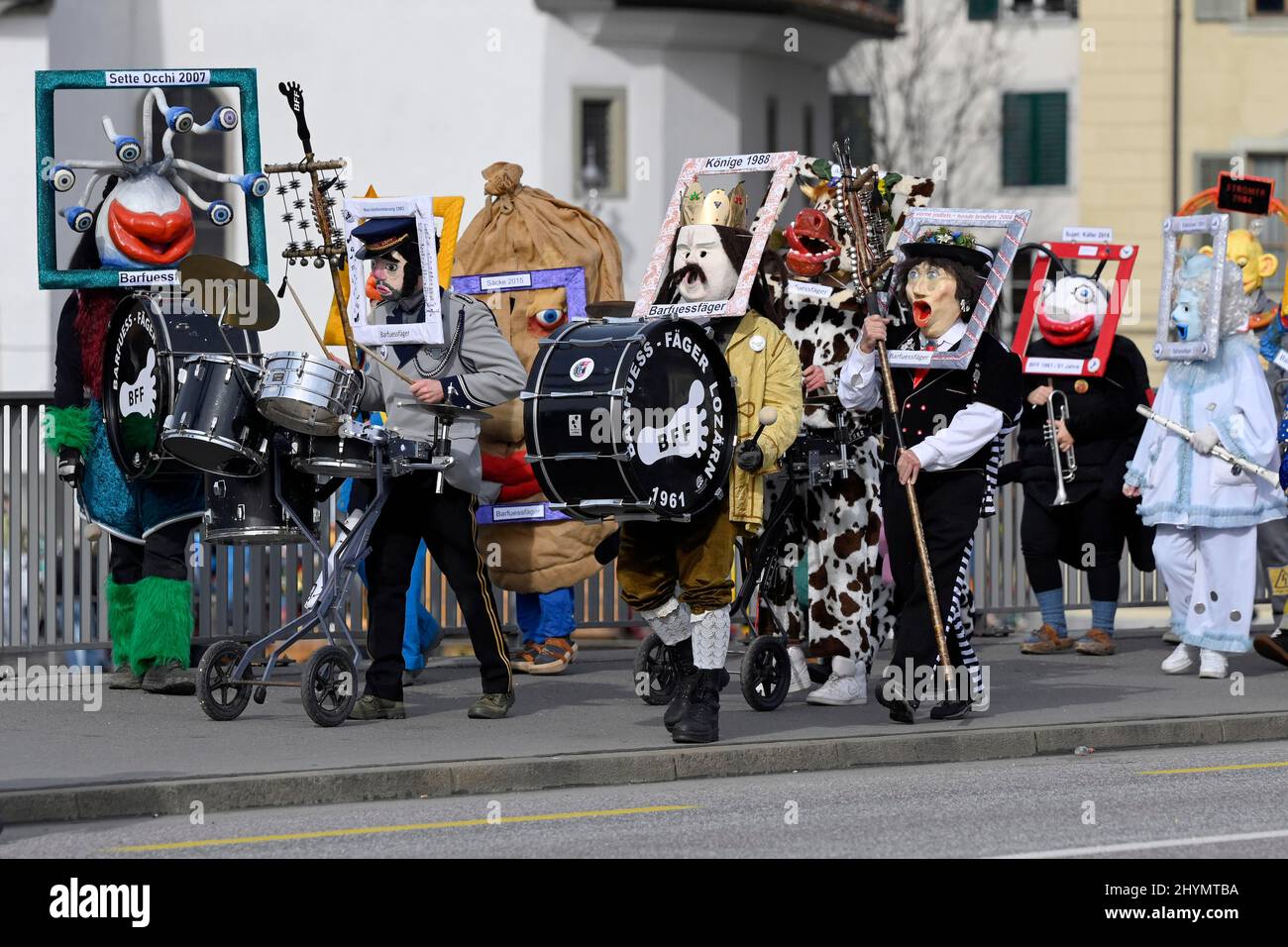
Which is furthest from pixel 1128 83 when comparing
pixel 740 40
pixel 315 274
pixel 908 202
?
pixel 908 202

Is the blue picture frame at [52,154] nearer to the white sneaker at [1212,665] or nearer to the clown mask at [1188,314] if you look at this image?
the clown mask at [1188,314]

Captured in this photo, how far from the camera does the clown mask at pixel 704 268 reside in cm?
1102

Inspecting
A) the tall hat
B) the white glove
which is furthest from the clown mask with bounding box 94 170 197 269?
the white glove

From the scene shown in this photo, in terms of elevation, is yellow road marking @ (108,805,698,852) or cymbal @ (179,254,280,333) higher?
cymbal @ (179,254,280,333)

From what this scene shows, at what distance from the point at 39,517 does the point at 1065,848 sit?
7283mm

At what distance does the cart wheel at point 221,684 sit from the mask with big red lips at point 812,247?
3.23m

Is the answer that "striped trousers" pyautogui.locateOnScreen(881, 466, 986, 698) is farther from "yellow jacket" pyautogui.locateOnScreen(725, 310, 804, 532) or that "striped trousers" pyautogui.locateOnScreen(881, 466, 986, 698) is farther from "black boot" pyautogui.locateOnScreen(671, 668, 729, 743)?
"black boot" pyautogui.locateOnScreen(671, 668, 729, 743)

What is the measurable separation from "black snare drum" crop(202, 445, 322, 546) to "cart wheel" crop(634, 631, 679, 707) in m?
1.68

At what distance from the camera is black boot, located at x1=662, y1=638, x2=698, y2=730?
10.9 meters

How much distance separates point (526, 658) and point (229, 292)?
255 centimetres

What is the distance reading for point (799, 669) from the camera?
494 inches

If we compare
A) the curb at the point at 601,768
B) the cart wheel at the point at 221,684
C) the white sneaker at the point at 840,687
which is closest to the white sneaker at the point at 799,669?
the white sneaker at the point at 840,687
